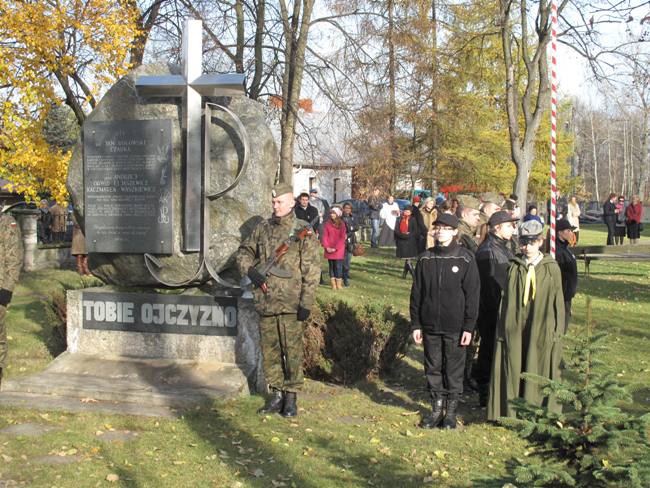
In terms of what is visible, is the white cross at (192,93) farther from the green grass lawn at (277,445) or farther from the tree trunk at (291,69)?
the tree trunk at (291,69)

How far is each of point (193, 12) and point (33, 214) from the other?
593 cm

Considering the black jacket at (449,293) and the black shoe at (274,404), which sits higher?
the black jacket at (449,293)

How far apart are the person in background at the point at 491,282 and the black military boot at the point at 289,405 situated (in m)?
2.00

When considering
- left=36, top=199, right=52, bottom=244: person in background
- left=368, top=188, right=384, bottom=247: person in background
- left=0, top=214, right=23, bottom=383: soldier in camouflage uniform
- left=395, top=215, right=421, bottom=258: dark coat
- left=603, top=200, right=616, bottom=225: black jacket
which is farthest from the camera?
left=603, top=200, right=616, bottom=225: black jacket

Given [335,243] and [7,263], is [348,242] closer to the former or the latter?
[335,243]

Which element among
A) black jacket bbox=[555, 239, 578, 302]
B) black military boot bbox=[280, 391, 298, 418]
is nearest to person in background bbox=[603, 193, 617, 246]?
black jacket bbox=[555, 239, 578, 302]

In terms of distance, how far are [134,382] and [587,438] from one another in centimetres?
515

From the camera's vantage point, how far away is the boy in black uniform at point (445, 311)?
668 cm

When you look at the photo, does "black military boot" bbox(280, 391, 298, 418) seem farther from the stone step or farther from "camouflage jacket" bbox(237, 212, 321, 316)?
"camouflage jacket" bbox(237, 212, 321, 316)

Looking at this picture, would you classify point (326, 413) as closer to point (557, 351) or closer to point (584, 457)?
point (557, 351)

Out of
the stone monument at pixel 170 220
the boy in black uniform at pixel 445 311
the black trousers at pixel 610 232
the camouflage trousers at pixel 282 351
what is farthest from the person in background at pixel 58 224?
the boy in black uniform at pixel 445 311

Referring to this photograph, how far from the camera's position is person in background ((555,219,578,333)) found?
873cm

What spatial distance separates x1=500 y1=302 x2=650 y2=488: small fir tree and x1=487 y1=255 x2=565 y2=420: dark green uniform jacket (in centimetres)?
304

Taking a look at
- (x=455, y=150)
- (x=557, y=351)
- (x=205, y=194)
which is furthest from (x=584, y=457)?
(x=455, y=150)
